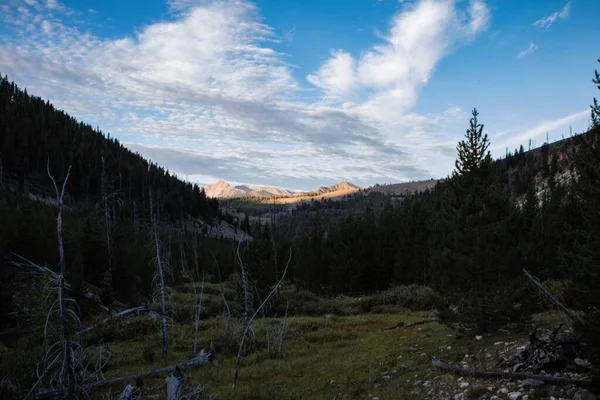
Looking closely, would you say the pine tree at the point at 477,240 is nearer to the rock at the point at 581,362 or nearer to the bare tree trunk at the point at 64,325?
the rock at the point at 581,362

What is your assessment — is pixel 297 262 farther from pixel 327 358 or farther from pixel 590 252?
pixel 590 252

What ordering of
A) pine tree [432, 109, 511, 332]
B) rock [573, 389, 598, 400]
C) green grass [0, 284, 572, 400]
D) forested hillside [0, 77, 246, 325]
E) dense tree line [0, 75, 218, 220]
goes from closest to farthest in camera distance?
rock [573, 389, 598, 400] → green grass [0, 284, 572, 400] → pine tree [432, 109, 511, 332] → forested hillside [0, 77, 246, 325] → dense tree line [0, 75, 218, 220]

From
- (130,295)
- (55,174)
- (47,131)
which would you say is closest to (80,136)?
(47,131)

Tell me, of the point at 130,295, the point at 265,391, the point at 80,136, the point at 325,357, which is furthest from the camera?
the point at 80,136

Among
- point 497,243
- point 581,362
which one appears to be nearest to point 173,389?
point 581,362

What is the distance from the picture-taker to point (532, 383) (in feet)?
29.2

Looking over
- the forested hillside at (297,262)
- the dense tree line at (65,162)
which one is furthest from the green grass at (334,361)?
the dense tree line at (65,162)

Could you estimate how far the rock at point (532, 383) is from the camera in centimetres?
883

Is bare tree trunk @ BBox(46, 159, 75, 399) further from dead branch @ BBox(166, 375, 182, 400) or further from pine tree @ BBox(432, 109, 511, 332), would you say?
pine tree @ BBox(432, 109, 511, 332)

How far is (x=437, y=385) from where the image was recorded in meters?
11.1

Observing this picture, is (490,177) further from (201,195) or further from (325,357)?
(201,195)

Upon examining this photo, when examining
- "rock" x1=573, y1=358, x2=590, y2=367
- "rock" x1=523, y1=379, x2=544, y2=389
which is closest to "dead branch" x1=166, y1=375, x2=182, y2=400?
"rock" x1=523, y1=379, x2=544, y2=389

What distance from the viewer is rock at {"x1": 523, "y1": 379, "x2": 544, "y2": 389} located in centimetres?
883

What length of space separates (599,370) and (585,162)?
169 inches
